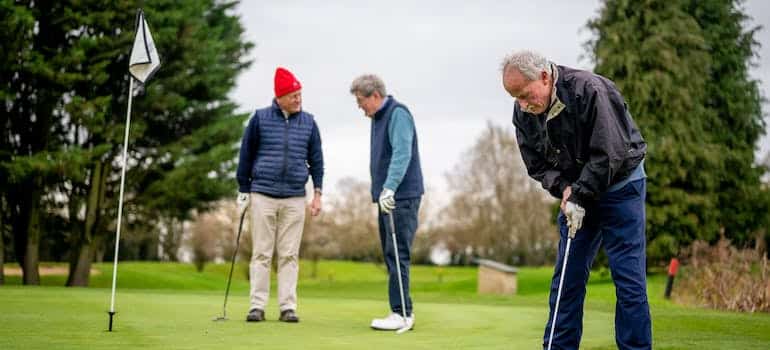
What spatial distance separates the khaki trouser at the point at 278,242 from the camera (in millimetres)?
7840

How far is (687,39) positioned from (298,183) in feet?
84.2

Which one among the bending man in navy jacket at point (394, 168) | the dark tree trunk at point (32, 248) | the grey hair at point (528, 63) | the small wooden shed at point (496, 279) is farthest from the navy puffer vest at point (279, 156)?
the small wooden shed at point (496, 279)

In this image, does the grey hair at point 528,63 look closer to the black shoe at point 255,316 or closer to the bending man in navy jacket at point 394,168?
the bending man in navy jacket at point 394,168

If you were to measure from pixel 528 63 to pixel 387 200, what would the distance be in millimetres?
2649

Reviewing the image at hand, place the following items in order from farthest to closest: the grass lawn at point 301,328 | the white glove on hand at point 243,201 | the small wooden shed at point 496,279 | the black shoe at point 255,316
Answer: the small wooden shed at point 496,279 → the white glove on hand at point 243,201 → the black shoe at point 255,316 → the grass lawn at point 301,328

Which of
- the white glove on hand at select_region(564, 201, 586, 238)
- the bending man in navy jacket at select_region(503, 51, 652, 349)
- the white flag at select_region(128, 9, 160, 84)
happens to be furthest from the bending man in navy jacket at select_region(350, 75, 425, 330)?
the white glove on hand at select_region(564, 201, 586, 238)

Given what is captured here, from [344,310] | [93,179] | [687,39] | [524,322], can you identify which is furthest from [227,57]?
[524,322]

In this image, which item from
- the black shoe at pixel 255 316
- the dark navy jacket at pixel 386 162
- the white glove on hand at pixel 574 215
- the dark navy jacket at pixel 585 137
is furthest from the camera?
the black shoe at pixel 255 316

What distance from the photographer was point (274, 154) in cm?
791

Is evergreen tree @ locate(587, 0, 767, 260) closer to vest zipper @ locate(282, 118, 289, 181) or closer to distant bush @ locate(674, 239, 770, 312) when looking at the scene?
distant bush @ locate(674, 239, 770, 312)

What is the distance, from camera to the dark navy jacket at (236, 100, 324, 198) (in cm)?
789

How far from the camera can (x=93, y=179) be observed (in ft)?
76.6

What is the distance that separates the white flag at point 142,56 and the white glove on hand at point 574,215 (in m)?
3.69

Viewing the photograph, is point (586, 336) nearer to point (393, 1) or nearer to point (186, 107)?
point (393, 1)
